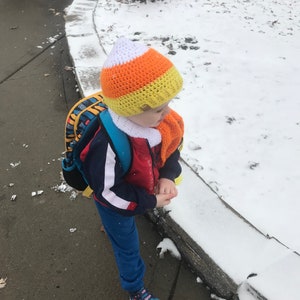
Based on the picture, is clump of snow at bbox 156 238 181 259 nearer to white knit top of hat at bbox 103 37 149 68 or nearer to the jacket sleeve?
the jacket sleeve

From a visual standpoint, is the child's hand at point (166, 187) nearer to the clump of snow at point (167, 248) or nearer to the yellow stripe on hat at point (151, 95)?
the yellow stripe on hat at point (151, 95)

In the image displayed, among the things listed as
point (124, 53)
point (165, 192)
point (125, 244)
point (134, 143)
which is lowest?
point (125, 244)

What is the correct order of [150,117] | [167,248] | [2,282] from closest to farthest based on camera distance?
[150,117] → [2,282] → [167,248]

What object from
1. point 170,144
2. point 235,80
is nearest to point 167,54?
point 235,80

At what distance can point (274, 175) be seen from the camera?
2992 millimetres

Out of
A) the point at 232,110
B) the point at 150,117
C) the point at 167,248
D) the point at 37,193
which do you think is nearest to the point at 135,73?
the point at 150,117

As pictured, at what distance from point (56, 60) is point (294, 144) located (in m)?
2.83

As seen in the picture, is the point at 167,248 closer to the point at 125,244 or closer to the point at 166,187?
the point at 125,244

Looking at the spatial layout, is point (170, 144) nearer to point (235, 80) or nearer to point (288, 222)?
point (288, 222)

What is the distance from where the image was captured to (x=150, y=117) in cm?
154

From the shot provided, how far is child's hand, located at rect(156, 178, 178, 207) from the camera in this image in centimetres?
180

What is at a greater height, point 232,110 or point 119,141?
point 119,141

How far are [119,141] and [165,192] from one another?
40cm

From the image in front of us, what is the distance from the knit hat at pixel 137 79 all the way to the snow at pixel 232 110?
3.79 ft
